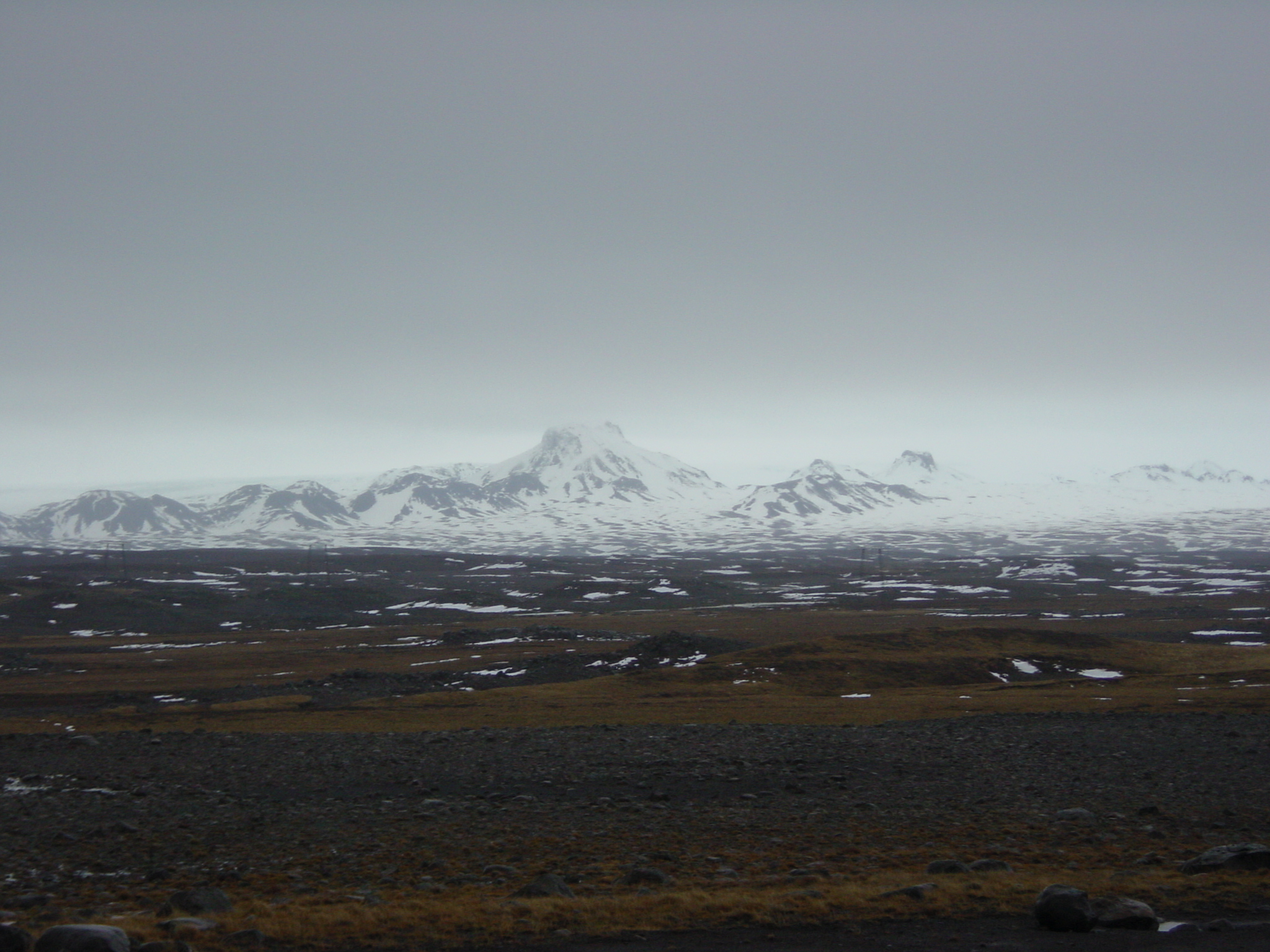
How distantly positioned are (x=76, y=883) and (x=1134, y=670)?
57325 millimetres

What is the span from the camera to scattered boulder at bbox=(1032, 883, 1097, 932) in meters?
11.1

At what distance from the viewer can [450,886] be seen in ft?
45.9

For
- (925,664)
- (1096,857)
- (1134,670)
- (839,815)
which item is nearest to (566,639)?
(925,664)

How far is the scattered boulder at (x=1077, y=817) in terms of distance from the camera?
17969 mm

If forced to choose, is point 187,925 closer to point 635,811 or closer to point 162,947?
point 162,947

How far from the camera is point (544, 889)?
13.3 meters

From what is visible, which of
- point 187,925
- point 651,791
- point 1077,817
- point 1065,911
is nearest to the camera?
point 1065,911

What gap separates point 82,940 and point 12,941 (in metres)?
1.22

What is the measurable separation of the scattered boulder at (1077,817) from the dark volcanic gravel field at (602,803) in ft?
0.71

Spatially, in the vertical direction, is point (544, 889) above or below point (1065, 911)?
below

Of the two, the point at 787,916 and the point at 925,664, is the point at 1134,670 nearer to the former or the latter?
the point at 925,664

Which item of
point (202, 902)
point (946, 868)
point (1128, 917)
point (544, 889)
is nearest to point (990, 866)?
point (946, 868)

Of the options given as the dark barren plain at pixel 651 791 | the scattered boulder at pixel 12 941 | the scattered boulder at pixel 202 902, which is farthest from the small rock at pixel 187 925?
the scattered boulder at pixel 12 941

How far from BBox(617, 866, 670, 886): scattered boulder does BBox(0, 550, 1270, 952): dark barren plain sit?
0.16 metres
